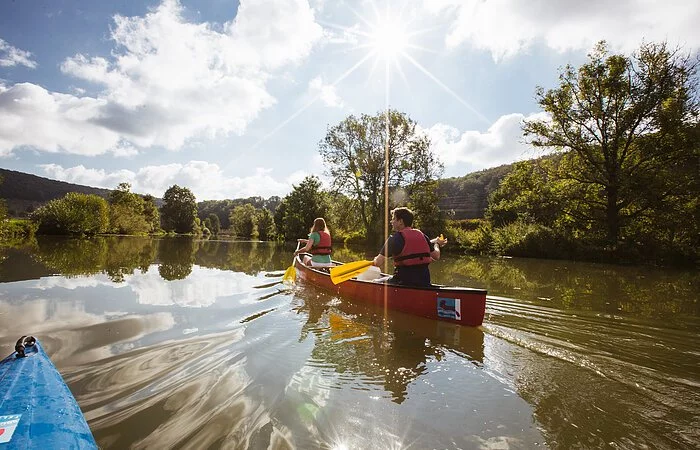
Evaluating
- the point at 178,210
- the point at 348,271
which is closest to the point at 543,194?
the point at 348,271

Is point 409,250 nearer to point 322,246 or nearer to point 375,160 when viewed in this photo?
point 322,246

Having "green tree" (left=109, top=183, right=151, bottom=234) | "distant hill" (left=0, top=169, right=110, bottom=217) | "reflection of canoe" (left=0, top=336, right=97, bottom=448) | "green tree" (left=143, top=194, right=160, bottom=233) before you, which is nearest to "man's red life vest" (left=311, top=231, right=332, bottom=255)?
"reflection of canoe" (left=0, top=336, right=97, bottom=448)

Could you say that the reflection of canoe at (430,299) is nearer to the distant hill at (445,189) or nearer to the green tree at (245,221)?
the green tree at (245,221)

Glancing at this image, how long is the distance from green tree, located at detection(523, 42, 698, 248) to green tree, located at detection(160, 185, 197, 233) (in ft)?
218

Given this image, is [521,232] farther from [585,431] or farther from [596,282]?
[585,431]

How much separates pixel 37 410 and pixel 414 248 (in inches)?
183

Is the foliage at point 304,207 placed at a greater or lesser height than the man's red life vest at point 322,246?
greater

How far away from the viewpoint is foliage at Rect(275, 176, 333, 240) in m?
38.2

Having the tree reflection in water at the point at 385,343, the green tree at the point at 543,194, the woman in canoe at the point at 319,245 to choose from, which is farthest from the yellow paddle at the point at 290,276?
the green tree at the point at 543,194

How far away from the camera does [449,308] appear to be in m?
5.00

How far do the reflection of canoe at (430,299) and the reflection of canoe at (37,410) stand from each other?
4.24 m

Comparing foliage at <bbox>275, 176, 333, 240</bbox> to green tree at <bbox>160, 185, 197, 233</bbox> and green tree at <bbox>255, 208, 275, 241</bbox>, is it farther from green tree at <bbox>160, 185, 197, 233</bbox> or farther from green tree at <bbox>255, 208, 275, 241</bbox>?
green tree at <bbox>160, 185, 197, 233</bbox>

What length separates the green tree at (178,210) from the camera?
68.4 metres

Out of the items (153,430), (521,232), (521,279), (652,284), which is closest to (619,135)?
(521,232)
